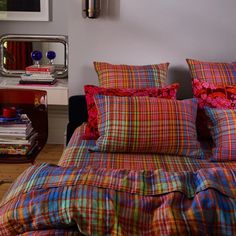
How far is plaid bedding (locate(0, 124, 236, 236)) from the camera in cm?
109

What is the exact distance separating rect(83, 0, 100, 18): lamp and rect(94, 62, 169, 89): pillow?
39 cm

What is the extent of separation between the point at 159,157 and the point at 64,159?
533mm

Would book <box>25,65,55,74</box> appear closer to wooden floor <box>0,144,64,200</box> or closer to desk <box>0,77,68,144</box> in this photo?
desk <box>0,77,68,144</box>

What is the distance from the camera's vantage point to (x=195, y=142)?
7.06 ft

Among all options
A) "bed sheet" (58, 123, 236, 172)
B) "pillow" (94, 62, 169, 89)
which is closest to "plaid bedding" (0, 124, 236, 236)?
"bed sheet" (58, 123, 236, 172)

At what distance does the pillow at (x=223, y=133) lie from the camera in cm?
208

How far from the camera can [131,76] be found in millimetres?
2568

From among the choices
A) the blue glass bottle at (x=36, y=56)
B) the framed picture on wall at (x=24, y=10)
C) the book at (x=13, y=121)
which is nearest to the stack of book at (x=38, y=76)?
the blue glass bottle at (x=36, y=56)

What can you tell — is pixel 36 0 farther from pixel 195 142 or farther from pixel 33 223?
pixel 33 223

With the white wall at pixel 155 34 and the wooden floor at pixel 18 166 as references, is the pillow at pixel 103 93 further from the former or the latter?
the wooden floor at pixel 18 166

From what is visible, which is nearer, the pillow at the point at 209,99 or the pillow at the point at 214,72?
the pillow at the point at 209,99

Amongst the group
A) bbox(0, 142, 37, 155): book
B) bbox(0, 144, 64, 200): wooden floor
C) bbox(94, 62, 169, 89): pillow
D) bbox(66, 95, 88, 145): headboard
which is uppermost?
bbox(94, 62, 169, 89): pillow

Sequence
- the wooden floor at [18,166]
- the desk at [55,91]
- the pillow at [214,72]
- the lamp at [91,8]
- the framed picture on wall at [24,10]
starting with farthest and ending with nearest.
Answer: the framed picture on wall at [24,10] → the desk at [55,91] → the wooden floor at [18,166] → the lamp at [91,8] → the pillow at [214,72]

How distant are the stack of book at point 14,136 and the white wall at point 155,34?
0.75m
